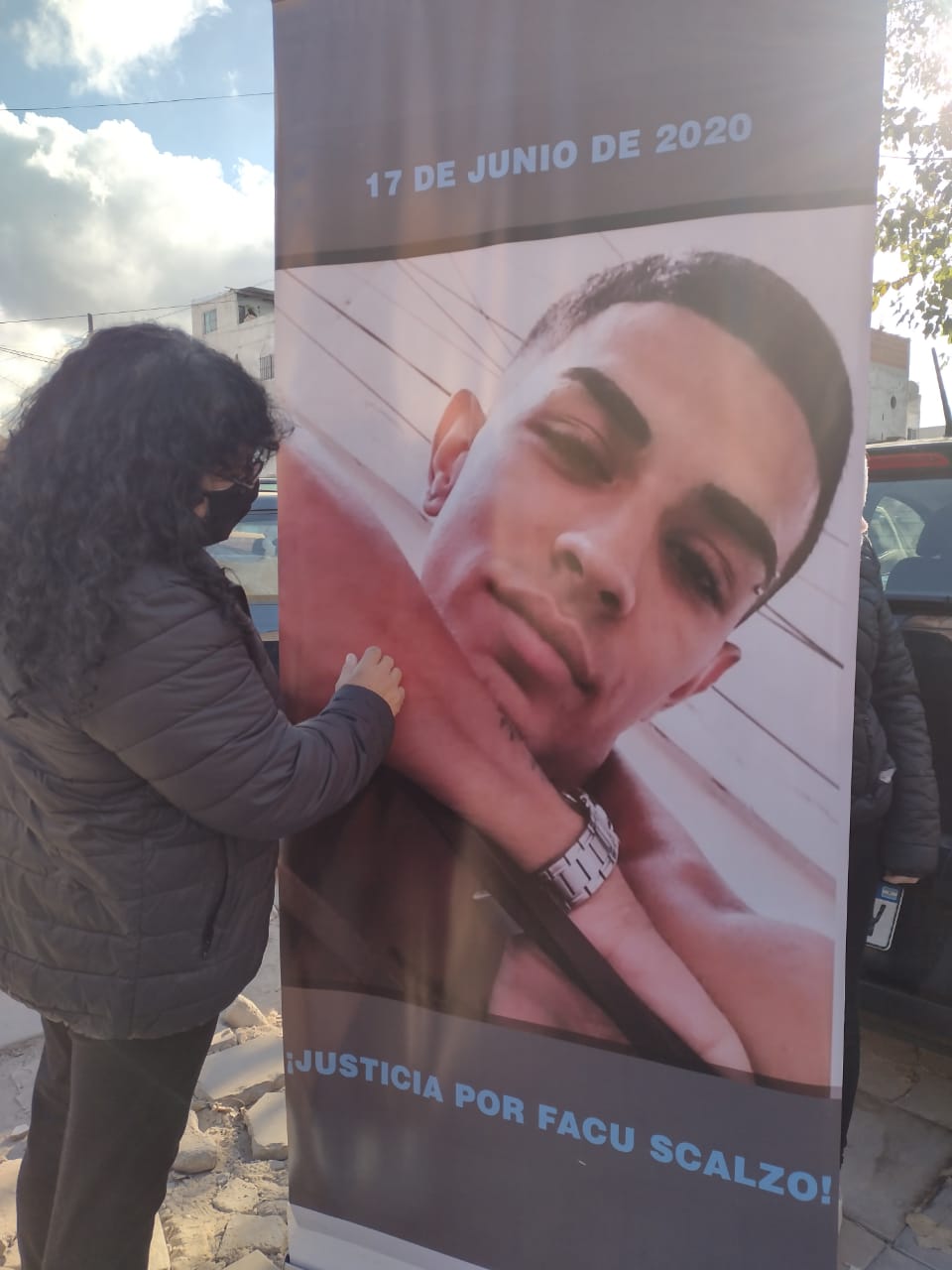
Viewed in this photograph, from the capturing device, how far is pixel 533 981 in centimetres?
158

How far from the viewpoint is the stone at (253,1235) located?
2.00 metres

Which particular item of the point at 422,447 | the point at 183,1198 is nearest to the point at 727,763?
the point at 422,447

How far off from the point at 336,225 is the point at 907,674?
1.42 metres

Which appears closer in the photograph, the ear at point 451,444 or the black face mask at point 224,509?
the black face mask at point 224,509

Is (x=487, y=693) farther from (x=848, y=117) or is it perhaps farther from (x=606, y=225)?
(x=848, y=117)

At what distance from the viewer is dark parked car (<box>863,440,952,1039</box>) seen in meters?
Result: 2.14

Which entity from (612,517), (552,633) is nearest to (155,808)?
(552,633)

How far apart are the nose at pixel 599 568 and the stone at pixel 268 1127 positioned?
1.57m

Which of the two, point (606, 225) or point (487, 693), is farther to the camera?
point (487, 693)

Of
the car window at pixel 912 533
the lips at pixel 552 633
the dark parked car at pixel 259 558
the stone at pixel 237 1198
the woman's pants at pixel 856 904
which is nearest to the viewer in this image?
the lips at pixel 552 633

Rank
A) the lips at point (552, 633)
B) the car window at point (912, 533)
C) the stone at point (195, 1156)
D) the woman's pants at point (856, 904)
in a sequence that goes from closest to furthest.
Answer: the lips at point (552, 633) < the woman's pants at point (856, 904) < the stone at point (195, 1156) < the car window at point (912, 533)

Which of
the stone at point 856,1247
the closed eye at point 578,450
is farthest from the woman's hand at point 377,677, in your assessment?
the stone at point 856,1247

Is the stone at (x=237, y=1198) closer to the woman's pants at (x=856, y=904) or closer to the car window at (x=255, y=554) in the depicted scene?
the woman's pants at (x=856, y=904)

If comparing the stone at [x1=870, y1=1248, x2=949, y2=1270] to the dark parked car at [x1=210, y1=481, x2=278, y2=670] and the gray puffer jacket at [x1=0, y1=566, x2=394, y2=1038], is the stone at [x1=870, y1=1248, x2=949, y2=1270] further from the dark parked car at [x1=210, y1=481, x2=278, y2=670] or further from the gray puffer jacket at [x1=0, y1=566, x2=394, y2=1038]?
the dark parked car at [x1=210, y1=481, x2=278, y2=670]
